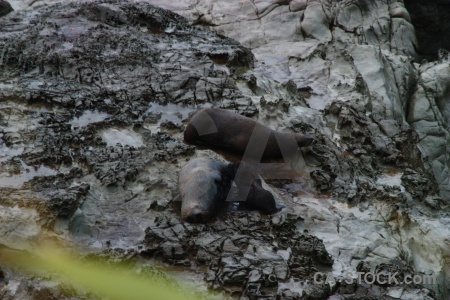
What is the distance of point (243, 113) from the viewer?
337 inches

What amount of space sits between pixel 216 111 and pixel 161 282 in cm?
321

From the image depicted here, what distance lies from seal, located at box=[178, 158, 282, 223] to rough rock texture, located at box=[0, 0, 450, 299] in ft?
0.53

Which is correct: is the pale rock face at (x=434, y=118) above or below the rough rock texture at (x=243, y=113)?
below

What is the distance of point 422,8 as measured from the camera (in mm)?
17797

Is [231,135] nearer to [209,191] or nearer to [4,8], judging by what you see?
[209,191]

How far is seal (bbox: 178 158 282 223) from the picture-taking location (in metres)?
6.18

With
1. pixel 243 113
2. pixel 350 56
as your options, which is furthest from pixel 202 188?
pixel 350 56

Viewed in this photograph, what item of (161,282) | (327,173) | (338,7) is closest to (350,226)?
(327,173)

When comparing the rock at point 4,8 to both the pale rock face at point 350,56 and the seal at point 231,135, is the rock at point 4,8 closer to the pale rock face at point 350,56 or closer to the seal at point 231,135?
the pale rock face at point 350,56

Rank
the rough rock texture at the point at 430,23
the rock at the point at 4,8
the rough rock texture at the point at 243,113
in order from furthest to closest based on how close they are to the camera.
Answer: the rough rock texture at the point at 430,23 → the rock at the point at 4,8 → the rough rock texture at the point at 243,113

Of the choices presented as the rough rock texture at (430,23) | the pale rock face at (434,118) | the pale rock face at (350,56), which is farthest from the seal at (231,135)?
the rough rock texture at (430,23)

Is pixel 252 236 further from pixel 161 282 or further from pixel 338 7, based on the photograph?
pixel 338 7

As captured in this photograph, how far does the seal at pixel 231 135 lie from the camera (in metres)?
7.86

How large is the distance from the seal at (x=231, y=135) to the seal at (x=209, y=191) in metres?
0.92
